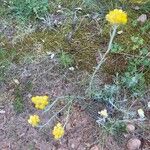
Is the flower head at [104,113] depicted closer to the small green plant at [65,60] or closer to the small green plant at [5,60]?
the small green plant at [65,60]

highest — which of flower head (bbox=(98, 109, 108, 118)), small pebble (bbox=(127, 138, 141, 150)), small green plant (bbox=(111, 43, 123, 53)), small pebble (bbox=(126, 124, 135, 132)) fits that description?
small green plant (bbox=(111, 43, 123, 53))

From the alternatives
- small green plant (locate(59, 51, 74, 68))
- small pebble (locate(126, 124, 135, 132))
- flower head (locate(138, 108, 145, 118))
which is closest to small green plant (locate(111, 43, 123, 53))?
small green plant (locate(59, 51, 74, 68))

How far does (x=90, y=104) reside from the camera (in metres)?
2.71

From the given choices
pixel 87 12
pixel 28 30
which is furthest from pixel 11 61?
pixel 87 12

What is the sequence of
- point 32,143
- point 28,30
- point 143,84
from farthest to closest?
point 28,30, point 143,84, point 32,143

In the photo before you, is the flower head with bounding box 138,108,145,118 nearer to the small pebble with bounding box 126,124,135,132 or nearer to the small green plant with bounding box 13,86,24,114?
the small pebble with bounding box 126,124,135,132

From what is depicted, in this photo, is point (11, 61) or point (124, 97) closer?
point (124, 97)

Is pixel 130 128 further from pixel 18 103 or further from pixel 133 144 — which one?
pixel 18 103

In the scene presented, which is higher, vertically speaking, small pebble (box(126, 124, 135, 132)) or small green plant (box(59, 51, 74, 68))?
small green plant (box(59, 51, 74, 68))

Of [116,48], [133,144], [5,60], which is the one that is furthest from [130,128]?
[5,60]

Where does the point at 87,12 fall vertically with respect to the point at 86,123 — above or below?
above

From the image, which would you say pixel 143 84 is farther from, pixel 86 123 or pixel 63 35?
pixel 63 35

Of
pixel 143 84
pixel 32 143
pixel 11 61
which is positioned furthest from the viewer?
pixel 11 61

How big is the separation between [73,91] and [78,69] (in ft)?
0.63
